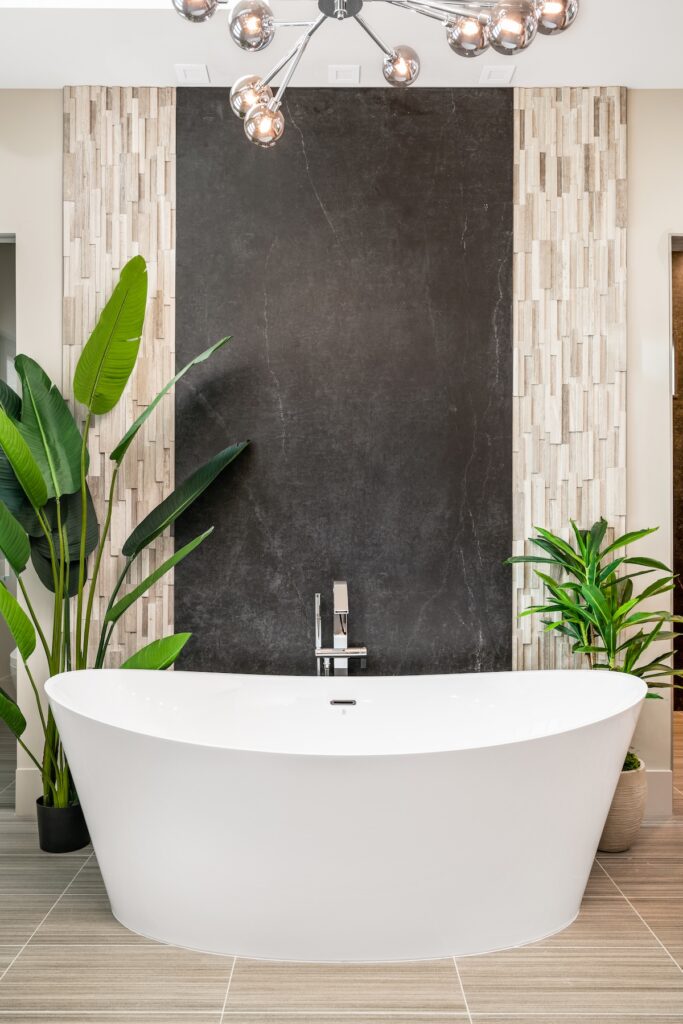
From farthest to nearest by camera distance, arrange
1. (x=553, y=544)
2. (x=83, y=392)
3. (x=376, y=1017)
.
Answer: (x=553, y=544) < (x=83, y=392) < (x=376, y=1017)

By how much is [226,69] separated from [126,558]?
6.15 feet

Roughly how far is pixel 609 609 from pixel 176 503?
160cm

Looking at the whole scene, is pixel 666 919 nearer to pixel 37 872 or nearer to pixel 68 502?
pixel 37 872

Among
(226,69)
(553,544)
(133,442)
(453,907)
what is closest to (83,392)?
(133,442)

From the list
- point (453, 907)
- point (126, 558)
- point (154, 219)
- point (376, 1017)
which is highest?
point (154, 219)

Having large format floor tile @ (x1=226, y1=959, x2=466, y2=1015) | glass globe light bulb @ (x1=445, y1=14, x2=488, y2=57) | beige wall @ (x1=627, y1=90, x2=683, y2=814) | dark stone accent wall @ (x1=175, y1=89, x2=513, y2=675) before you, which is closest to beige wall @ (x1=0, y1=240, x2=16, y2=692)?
dark stone accent wall @ (x1=175, y1=89, x2=513, y2=675)

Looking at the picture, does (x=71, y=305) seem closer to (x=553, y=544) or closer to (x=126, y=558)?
(x=126, y=558)

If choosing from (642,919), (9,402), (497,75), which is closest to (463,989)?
(642,919)

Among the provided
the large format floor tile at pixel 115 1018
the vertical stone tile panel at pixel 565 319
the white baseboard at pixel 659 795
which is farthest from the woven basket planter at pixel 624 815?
the large format floor tile at pixel 115 1018

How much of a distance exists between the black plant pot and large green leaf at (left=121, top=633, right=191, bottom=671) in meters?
0.56

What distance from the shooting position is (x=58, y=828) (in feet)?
9.07

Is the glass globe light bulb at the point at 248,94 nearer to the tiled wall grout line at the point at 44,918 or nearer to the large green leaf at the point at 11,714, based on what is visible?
the large green leaf at the point at 11,714

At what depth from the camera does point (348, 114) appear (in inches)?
121

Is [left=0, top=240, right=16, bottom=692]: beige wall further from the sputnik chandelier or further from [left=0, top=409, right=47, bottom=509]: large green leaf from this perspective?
the sputnik chandelier
